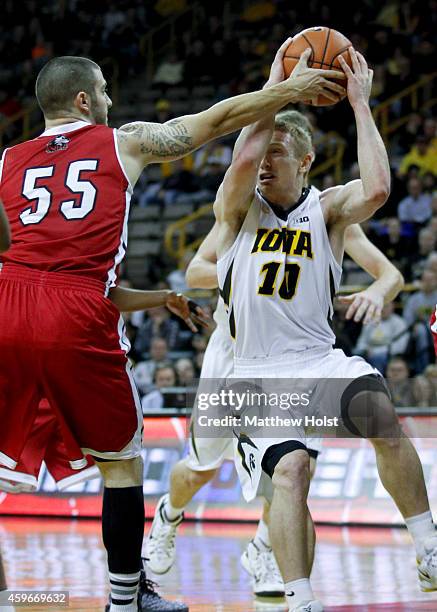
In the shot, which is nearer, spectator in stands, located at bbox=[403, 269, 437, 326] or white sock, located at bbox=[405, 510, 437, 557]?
white sock, located at bbox=[405, 510, 437, 557]

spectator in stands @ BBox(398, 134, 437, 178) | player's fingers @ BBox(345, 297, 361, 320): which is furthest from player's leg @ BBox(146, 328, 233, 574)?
spectator in stands @ BBox(398, 134, 437, 178)

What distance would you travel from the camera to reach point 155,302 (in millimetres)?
5129

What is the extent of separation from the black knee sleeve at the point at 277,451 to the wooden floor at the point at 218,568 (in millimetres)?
827

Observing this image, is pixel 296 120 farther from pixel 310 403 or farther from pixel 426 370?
pixel 426 370

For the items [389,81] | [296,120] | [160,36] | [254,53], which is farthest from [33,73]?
[296,120]

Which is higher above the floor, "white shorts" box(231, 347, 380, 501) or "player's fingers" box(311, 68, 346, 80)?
"player's fingers" box(311, 68, 346, 80)

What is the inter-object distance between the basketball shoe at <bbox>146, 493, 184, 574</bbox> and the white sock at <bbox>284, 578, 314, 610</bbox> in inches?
77.1

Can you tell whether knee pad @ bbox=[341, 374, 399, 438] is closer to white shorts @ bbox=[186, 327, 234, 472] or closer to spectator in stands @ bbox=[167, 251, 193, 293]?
white shorts @ bbox=[186, 327, 234, 472]

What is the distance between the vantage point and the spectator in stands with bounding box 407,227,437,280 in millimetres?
11914

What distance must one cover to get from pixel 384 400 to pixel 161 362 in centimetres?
698

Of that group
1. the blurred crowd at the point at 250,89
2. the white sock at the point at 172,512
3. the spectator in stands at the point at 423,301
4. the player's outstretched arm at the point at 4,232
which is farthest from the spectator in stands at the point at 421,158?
the player's outstretched arm at the point at 4,232

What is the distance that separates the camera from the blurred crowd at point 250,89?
437 inches

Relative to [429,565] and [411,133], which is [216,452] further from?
[411,133]

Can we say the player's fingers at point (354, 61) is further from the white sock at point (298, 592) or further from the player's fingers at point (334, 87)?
the white sock at point (298, 592)
